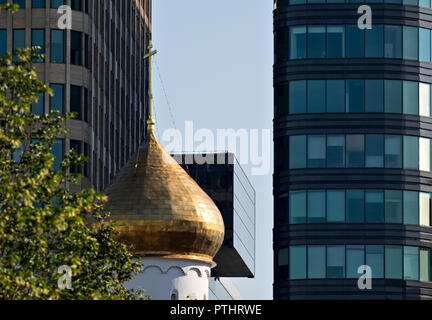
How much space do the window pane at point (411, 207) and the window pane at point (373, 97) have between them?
6379mm

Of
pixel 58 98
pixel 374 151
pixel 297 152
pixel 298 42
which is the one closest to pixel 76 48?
pixel 58 98

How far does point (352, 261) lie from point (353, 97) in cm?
1166

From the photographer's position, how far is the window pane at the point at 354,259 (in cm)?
10988

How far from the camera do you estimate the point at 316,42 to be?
113250mm

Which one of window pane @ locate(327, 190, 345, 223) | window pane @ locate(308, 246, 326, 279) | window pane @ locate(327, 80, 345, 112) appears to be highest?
window pane @ locate(327, 80, 345, 112)

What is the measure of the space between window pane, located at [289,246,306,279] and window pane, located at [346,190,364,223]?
388 centimetres

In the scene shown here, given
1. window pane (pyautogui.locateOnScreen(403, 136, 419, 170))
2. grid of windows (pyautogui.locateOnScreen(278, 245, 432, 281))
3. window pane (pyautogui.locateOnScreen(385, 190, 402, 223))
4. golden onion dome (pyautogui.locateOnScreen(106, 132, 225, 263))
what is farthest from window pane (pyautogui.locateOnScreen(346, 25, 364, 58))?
golden onion dome (pyautogui.locateOnScreen(106, 132, 225, 263))

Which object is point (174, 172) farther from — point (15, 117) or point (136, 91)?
A: point (136, 91)

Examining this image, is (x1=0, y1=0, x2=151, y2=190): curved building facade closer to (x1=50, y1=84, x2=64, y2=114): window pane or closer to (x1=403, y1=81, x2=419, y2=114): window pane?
(x1=50, y1=84, x2=64, y2=114): window pane

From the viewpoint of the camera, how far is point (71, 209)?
4028cm

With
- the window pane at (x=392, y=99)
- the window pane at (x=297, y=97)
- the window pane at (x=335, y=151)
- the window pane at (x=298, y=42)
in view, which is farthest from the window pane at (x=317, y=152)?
the window pane at (x=298, y=42)

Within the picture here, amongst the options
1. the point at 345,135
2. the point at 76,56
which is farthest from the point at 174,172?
the point at 345,135

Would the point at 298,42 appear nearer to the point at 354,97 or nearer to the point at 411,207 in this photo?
the point at 354,97

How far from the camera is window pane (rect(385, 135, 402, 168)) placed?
112438 mm
